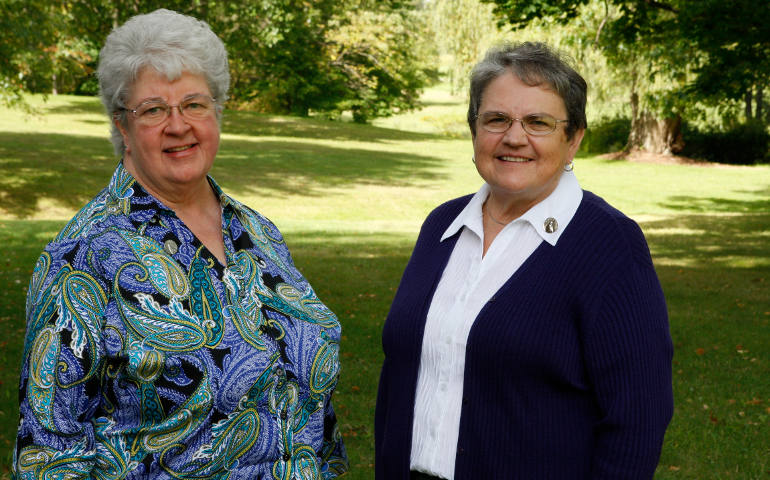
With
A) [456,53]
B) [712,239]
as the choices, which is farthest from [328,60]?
[712,239]

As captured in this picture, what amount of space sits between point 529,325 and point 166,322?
3.72 ft

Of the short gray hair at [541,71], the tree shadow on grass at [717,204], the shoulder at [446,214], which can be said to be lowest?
the tree shadow on grass at [717,204]

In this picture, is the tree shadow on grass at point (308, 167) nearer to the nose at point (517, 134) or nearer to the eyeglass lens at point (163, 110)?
the eyeglass lens at point (163, 110)

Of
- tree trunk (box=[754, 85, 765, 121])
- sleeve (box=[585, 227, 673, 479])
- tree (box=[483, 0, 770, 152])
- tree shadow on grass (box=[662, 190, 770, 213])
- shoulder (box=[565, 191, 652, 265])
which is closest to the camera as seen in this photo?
sleeve (box=[585, 227, 673, 479])

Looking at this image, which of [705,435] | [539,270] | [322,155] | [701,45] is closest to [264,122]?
[322,155]

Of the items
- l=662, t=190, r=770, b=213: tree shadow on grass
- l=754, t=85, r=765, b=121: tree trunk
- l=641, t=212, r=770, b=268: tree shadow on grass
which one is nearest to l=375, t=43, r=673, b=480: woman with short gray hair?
l=641, t=212, r=770, b=268: tree shadow on grass

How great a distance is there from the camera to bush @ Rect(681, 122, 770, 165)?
3762cm

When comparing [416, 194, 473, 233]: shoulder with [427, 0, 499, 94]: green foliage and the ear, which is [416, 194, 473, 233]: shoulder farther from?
[427, 0, 499, 94]: green foliage

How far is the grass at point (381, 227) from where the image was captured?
6.32 meters

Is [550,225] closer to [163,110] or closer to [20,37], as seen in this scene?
[163,110]

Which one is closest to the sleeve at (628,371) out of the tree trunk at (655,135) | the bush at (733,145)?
the tree trunk at (655,135)

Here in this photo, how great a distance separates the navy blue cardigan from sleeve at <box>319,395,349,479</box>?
0.58 meters

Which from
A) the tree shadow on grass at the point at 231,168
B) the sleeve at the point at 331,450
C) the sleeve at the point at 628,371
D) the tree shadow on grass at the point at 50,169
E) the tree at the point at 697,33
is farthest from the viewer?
the tree shadow on grass at the point at 231,168

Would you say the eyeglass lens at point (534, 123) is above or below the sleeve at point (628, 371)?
above
